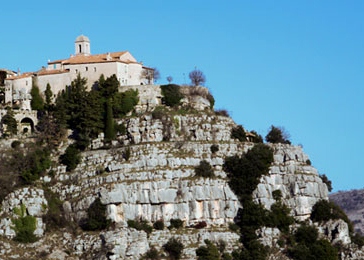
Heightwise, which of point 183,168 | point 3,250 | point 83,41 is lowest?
point 3,250

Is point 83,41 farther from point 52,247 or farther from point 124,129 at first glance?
point 52,247

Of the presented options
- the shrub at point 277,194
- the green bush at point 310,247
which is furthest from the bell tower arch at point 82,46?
the green bush at point 310,247

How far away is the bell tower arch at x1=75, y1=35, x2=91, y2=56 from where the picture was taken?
121 m

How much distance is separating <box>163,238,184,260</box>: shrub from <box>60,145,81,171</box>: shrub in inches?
506

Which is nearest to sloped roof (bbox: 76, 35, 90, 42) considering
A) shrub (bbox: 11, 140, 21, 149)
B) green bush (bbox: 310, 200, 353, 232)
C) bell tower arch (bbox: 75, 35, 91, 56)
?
bell tower arch (bbox: 75, 35, 91, 56)

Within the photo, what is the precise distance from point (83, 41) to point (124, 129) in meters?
14.9

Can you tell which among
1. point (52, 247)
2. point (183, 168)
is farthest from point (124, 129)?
point (52, 247)

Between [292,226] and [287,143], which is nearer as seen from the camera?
[292,226]

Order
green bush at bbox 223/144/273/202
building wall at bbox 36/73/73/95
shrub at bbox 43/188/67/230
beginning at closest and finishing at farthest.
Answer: shrub at bbox 43/188/67/230 → green bush at bbox 223/144/273/202 → building wall at bbox 36/73/73/95

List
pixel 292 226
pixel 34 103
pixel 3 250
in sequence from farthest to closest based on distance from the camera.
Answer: pixel 34 103 → pixel 292 226 → pixel 3 250

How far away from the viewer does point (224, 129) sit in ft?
366

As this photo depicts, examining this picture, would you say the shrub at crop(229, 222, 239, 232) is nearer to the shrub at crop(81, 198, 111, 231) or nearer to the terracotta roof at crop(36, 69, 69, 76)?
the shrub at crop(81, 198, 111, 231)

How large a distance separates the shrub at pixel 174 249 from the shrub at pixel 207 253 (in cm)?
160

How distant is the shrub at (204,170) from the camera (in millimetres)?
106375
